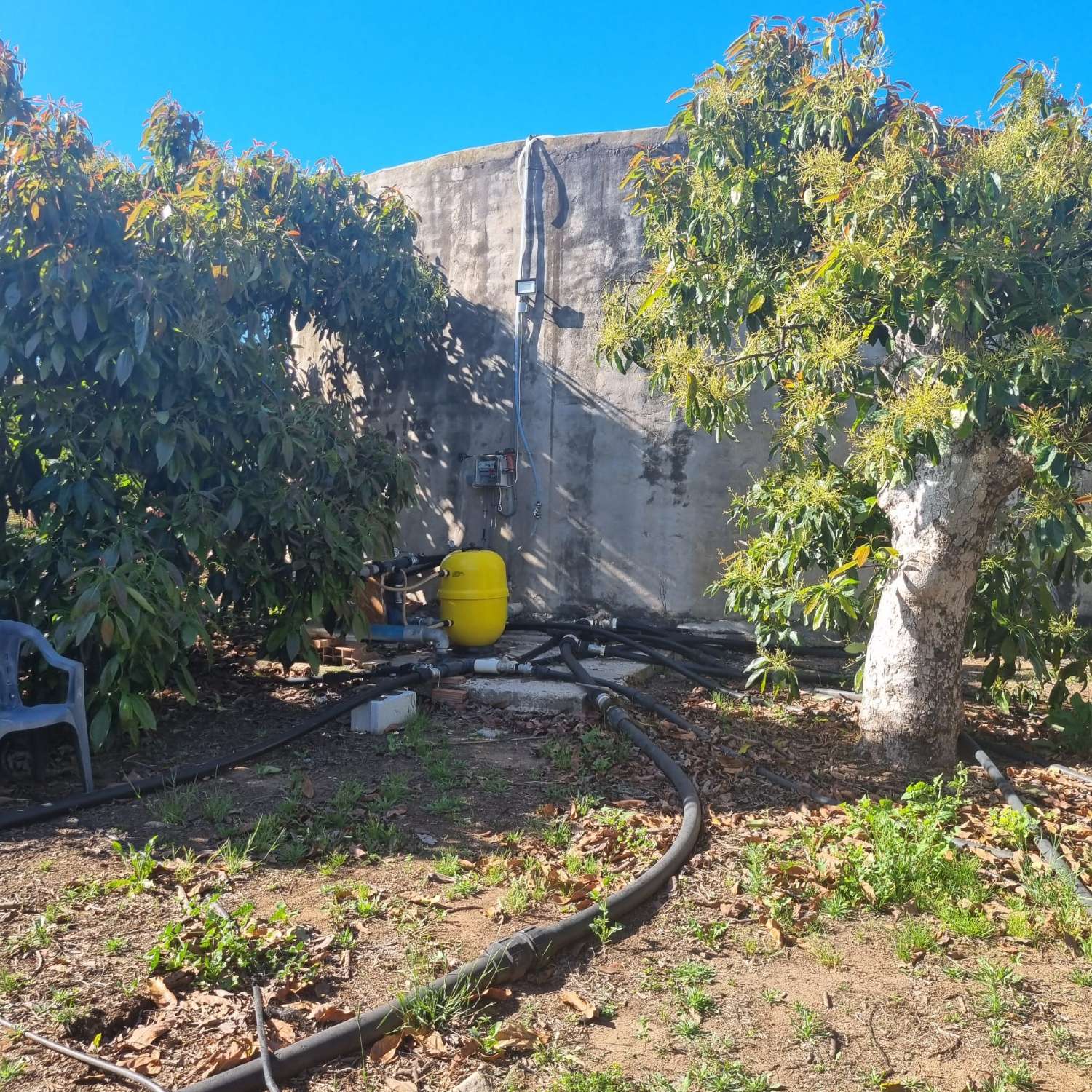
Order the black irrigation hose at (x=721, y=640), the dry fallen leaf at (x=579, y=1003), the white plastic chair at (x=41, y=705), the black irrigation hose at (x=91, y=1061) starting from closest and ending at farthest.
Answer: the black irrigation hose at (x=91, y=1061)
the dry fallen leaf at (x=579, y=1003)
the white plastic chair at (x=41, y=705)
the black irrigation hose at (x=721, y=640)

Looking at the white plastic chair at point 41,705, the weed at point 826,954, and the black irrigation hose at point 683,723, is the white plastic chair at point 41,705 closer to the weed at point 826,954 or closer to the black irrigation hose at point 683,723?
the black irrigation hose at point 683,723

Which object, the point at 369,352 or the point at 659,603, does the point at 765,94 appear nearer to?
the point at 659,603

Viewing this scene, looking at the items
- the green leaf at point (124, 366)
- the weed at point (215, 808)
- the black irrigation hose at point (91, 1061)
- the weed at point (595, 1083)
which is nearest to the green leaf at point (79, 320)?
the green leaf at point (124, 366)

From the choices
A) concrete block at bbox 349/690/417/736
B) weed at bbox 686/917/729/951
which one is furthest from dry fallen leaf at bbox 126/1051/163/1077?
concrete block at bbox 349/690/417/736

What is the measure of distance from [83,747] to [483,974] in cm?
228

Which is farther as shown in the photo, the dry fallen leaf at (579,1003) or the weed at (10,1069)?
the dry fallen leaf at (579,1003)

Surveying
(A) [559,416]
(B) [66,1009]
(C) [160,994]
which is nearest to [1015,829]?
(C) [160,994]

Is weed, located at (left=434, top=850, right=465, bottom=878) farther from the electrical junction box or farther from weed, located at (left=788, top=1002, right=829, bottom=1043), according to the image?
the electrical junction box

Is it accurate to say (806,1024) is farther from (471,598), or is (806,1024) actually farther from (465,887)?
(471,598)

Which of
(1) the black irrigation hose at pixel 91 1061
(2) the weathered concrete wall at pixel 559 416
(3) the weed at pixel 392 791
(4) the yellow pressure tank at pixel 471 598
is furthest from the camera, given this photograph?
(2) the weathered concrete wall at pixel 559 416

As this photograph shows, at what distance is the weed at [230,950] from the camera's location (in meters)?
2.49

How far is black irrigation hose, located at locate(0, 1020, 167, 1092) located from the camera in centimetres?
203

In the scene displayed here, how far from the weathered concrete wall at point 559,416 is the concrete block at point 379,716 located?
2.69 meters

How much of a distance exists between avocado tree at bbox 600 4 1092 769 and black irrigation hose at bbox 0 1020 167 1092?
115 inches
